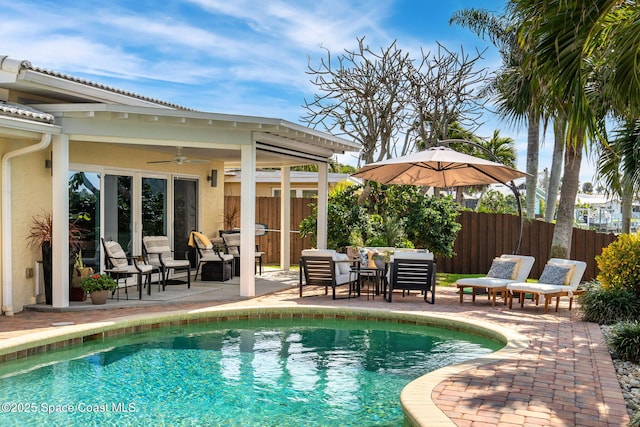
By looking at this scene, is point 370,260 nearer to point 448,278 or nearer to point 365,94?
point 448,278

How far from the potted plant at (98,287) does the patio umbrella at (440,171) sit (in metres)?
5.05

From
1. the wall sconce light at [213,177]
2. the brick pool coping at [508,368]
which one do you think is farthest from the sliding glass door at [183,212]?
the brick pool coping at [508,368]

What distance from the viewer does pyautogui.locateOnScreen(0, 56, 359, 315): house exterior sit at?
9.15 metres

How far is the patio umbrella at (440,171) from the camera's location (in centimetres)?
1091

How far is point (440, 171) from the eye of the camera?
1252 centimetres

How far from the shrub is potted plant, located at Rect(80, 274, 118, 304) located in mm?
7692

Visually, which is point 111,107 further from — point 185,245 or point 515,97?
point 515,97

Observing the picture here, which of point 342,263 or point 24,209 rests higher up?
point 24,209

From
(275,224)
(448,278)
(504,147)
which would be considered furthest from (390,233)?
(504,147)

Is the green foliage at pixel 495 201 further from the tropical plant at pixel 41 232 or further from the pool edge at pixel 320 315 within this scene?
the tropical plant at pixel 41 232

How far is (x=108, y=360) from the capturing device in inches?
282

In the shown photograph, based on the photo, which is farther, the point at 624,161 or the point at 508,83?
the point at 508,83

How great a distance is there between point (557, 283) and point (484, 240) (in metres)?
6.02

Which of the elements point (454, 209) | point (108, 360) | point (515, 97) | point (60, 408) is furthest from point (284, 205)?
point (60, 408)
